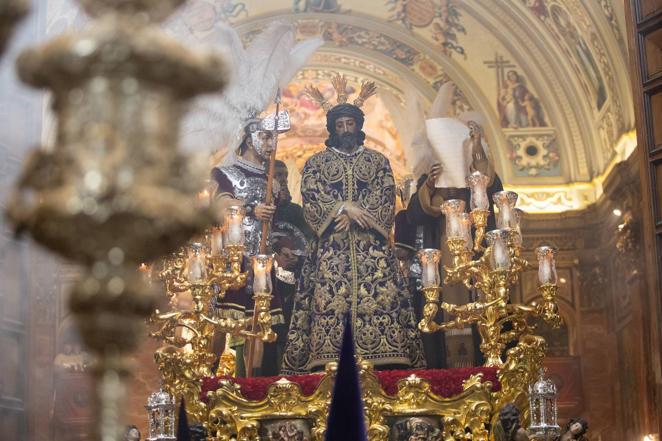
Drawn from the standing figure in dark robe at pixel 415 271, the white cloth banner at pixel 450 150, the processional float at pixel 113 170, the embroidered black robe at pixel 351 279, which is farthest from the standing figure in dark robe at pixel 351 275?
the processional float at pixel 113 170

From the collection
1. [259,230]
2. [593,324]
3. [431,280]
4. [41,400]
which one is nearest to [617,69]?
[593,324]

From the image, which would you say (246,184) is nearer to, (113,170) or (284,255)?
(284,255)

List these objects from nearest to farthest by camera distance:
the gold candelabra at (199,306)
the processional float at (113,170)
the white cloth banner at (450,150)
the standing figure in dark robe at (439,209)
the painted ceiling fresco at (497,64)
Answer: the processional float at (113,170)
the gold candelabra at (199,306)
the standing figure in dark robe at (439,209)
the white cloth banner at (450,150)
the painted ceiling fresco at (497,64)

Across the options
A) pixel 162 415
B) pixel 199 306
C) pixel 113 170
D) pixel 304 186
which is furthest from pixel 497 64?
pixel 113 170

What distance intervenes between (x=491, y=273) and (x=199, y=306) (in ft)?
7.25

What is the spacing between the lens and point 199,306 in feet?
30.7

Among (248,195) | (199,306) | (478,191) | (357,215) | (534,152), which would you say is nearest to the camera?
(199,306)

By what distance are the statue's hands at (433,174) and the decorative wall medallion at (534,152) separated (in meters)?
4.19

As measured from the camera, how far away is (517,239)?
1007cm

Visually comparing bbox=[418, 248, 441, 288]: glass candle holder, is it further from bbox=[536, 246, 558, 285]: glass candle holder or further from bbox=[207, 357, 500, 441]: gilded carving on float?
bbox=[207, 357, 500, 441]: gilded carving on float

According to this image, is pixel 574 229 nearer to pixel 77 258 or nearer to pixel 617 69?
pixel 617 69

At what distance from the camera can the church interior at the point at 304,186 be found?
91.3 inches

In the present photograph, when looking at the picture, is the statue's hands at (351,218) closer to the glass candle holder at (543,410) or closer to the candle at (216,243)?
the candle at (216,243)

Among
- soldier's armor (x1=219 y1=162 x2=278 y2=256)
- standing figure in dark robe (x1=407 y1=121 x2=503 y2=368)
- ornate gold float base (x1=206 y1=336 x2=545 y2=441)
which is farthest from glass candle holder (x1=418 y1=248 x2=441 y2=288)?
standing figure in dark robe (x1=407 y1=121 x2=503 y2=368)
